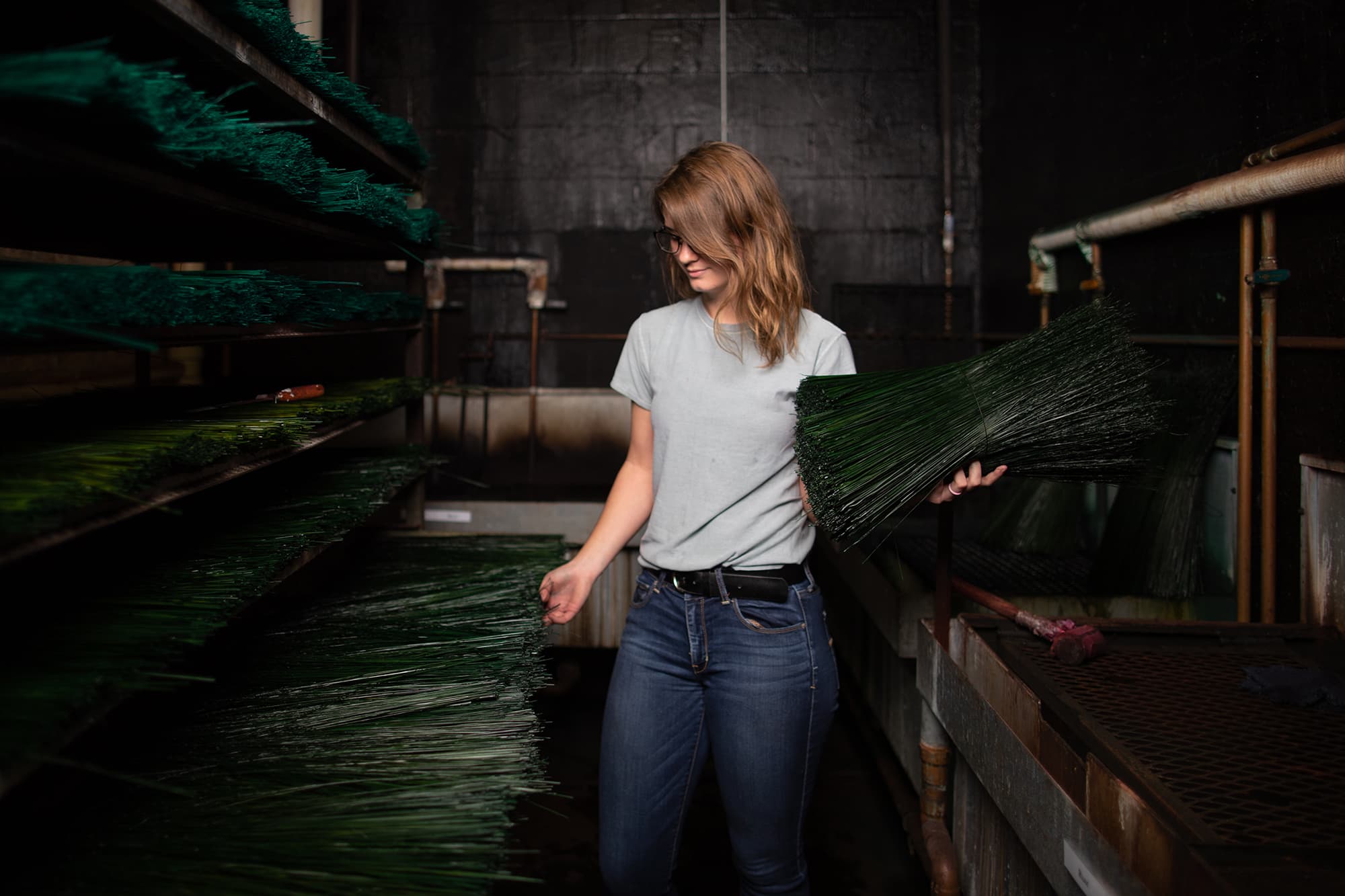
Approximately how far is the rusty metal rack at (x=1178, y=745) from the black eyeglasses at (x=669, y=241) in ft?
2.90

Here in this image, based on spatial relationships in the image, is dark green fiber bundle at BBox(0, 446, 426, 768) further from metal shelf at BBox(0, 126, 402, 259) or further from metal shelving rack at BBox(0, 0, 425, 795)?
metal shelf at BBox(0, 126, 402, 259)

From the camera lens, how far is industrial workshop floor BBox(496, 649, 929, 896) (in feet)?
8.18

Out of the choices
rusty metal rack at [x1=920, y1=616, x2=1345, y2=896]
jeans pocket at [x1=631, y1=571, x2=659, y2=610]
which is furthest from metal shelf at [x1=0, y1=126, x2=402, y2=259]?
rusty metal rack at [x1=920, y1=616, x2=1345, y2=896]

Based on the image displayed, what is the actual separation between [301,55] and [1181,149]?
7.11 feet

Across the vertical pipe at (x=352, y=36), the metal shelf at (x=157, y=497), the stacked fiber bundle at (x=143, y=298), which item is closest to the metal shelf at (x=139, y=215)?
the stacked fiber bundle at (x=143, y=298)

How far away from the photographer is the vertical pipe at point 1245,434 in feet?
6.91

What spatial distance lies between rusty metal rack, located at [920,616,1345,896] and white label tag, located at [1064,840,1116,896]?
25mm

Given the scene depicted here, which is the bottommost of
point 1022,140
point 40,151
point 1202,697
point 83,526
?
point 1202,697

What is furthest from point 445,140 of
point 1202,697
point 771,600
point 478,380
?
point 1202,697

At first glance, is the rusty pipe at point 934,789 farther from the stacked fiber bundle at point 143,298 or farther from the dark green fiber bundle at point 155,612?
the stacked fiber bundle at point 143,298

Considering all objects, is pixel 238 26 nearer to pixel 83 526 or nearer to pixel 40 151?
pixel 40 151

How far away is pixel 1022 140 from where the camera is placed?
154 inches

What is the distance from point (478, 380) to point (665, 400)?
10.0 feet

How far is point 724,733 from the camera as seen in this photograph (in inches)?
63.2
